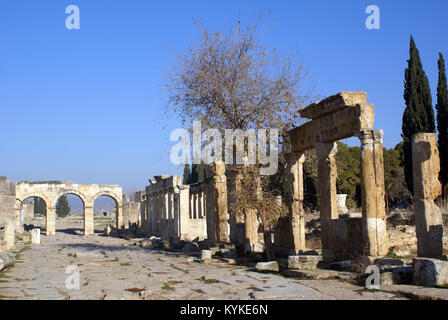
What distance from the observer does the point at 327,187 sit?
12250 millimetres

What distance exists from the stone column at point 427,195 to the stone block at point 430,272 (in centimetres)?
158

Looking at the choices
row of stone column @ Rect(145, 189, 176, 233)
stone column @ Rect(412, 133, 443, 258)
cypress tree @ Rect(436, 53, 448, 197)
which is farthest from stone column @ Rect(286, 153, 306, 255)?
row of stone column @ Rect(145, 189, 176, 233)

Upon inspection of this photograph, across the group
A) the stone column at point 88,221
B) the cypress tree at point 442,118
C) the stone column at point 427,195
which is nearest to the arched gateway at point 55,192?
the stone column at point 88,221

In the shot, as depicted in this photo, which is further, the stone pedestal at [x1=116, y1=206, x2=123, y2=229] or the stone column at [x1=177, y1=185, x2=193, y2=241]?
the stone pedestal at [x1=116, y1=206, x2=123, y2=229]

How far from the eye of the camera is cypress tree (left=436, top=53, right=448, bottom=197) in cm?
2545

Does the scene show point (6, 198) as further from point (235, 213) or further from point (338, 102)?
point (338, 102)

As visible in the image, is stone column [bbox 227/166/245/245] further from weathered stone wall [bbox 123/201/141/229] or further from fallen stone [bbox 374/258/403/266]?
weathered stone wall [bbox 123/201/141/229]

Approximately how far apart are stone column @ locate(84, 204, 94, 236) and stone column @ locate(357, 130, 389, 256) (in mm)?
31780

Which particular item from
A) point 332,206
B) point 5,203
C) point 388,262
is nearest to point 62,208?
point 5,203

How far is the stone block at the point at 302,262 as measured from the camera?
10359 millimetres
